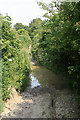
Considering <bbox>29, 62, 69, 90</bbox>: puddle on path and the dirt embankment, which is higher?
the dirt embankment

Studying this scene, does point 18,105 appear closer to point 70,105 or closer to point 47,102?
point 47,102

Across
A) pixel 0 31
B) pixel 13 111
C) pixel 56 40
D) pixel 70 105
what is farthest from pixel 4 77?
pixel 70 105

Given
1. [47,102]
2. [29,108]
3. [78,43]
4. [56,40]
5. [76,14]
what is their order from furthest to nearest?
[47,102]
[29,108]
[56,40]
[76,14]
[78,43]

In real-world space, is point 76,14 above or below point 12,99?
above

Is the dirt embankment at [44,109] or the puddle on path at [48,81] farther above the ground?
the dirt embankment at [44,109]

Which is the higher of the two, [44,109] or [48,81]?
[44,109]

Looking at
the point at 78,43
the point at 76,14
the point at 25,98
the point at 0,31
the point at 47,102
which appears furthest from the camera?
the point at 25,98

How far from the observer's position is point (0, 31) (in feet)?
17.7

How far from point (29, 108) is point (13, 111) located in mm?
880

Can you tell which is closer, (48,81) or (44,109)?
(44,109)

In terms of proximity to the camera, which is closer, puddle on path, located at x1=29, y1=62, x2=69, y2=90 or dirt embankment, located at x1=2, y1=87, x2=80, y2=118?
dirt embankment, located at x1=2, y1=87, x2=80, y2=118

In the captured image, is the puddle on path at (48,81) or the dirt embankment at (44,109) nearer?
the dirt embankment at (44,109)

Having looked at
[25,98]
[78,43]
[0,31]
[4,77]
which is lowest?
[25,98]

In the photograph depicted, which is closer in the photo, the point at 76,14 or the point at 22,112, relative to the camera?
the point at 76,14
